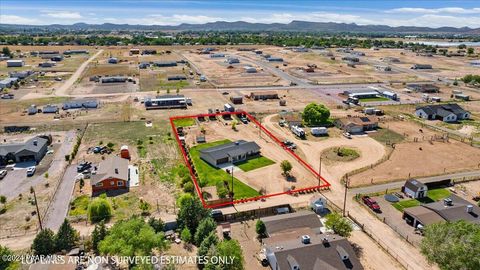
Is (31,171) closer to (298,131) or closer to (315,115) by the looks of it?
(298,131)

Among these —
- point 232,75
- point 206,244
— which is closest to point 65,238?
point 206,244

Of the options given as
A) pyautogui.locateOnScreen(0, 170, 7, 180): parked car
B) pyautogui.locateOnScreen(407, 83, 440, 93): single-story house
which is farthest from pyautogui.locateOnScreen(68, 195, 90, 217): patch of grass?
pyautogui.locateOnScreen(407, 83, 440, 93): single-story house

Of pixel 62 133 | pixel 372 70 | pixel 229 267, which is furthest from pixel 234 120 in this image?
pixel 372 70

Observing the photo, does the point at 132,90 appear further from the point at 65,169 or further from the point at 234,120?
the point at 65,169

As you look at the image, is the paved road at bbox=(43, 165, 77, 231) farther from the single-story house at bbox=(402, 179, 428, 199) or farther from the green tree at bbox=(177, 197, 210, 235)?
the single-story house at bbox=(402, 179, 428, 199)

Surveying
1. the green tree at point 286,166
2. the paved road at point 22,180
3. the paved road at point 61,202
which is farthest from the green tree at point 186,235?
the paved road at point 22,180
